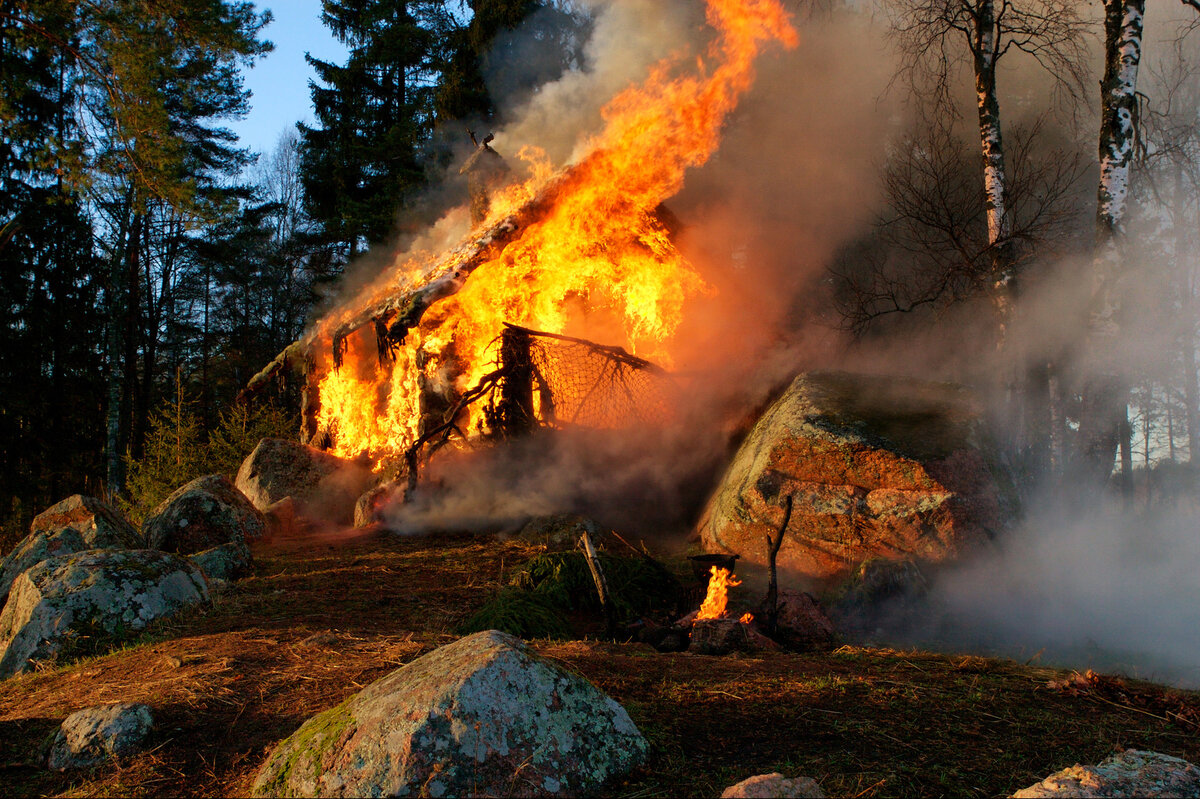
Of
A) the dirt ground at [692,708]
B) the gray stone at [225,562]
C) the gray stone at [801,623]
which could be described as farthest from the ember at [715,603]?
the gray stone at [225,562]

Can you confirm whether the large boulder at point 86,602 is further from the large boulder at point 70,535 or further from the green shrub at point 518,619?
the green shrub at point 518,619

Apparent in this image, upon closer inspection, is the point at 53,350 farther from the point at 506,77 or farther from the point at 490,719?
the point at 490,719

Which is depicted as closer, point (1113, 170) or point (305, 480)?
point (1113, 170)

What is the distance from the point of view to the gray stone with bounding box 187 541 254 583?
7.68 m

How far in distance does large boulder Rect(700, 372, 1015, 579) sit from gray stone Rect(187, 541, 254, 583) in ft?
17.4

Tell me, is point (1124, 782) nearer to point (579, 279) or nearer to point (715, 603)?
point (715, 603)

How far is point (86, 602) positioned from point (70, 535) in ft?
9.82

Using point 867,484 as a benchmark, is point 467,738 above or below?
below

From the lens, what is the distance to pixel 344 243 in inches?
952

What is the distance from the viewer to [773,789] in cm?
227

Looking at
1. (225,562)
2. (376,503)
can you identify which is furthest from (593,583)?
(376,503)

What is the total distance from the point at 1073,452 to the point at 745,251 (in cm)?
539

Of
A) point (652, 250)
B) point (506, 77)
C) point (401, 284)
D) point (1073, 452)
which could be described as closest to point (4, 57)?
point (401, 284)

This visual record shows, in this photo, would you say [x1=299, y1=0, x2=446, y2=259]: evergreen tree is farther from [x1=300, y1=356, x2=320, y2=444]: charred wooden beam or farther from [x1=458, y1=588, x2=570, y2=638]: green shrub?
[x1=458, y1=588, x2=570, y2=638]: green shrub
